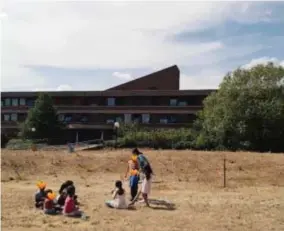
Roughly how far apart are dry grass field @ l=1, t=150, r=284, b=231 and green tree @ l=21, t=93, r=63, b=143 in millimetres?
26296

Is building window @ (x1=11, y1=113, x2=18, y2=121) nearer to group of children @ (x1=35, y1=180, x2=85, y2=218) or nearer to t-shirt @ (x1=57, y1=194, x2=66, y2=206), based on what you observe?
group of children @ (x1=35, y1=180, x2=85, y2=218)

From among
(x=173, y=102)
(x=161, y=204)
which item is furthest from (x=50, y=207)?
(x=173, y=102)

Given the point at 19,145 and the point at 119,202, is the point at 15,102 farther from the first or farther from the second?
the point at 119,202

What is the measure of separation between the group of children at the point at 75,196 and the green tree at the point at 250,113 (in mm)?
27983

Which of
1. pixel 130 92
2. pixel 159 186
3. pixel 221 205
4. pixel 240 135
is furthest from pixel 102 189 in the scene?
pixel 130 92

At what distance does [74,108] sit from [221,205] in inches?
1885

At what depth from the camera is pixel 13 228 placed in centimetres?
1185

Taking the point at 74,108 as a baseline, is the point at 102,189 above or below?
below

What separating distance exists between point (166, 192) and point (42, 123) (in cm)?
3826

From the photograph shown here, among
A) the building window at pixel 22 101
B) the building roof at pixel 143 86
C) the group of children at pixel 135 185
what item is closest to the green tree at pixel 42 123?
the building roof at pixel 143 86

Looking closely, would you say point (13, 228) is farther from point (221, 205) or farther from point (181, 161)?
point (181, 161)

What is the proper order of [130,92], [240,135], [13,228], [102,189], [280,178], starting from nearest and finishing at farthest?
[13,228]
[102,189]
[280,178]
[240,135]
[130,92]

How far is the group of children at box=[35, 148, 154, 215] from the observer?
13377mm

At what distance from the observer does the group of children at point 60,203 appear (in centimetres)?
1330
